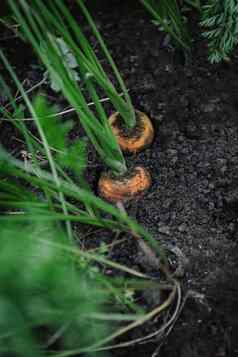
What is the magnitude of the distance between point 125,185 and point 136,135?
5.7 inches

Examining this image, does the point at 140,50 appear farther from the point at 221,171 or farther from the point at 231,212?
the point at 231,212

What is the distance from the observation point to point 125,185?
4.05ft

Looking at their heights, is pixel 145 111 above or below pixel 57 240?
below

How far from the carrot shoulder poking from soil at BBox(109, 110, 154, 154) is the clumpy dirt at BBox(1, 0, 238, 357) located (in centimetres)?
3

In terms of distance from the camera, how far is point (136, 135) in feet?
4.27

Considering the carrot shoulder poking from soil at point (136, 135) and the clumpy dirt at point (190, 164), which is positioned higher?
the carrot shoulder poking from soil at point (136, 135)

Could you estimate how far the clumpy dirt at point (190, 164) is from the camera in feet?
3.46

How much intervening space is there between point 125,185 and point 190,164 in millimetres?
180

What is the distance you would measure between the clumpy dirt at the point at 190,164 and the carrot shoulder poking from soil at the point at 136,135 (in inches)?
1.2

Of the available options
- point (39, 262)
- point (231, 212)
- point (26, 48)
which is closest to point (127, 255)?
point (231, 212)

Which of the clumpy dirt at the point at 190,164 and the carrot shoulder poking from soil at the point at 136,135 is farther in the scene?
the carrot shoulder poking from soil at the point at 136,135

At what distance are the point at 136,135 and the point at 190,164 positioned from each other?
0.15m

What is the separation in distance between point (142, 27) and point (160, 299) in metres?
0.89

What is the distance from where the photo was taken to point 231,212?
1.20 meters
